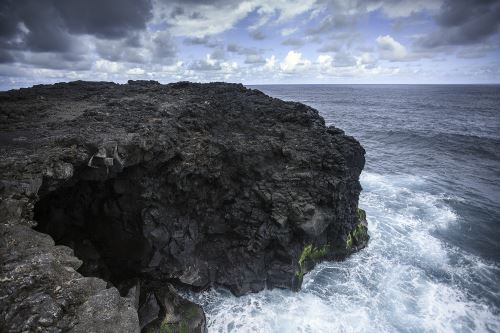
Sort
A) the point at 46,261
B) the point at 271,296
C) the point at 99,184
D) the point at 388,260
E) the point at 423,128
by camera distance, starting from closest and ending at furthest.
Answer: the point at 46,261
the point at 99,184
the point at 271,296
the point at 388,260
the point at 423,128

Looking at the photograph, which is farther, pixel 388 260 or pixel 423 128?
pixel 423 128

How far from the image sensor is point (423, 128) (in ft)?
240

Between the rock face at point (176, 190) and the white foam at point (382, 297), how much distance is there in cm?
126

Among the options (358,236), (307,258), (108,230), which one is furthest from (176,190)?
(358,236)

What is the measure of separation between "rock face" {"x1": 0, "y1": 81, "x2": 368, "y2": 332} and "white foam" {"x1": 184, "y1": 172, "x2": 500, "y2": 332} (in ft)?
4.14

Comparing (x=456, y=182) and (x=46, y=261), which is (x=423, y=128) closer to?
(x=456, y=182)

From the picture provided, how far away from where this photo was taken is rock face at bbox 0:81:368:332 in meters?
16.1

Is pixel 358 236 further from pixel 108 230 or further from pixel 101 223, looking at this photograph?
pixel 101 223

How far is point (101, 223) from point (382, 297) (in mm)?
19304

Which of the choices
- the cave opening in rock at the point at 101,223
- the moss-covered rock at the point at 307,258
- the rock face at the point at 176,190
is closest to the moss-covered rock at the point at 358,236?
the rock face at the point at 176,190

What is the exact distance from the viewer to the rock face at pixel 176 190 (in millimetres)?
16094

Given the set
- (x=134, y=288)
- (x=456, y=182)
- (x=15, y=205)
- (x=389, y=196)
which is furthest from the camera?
(x=456, y=182)

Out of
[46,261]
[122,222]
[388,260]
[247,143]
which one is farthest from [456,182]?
[46,261]

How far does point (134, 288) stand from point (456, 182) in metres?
41.2
